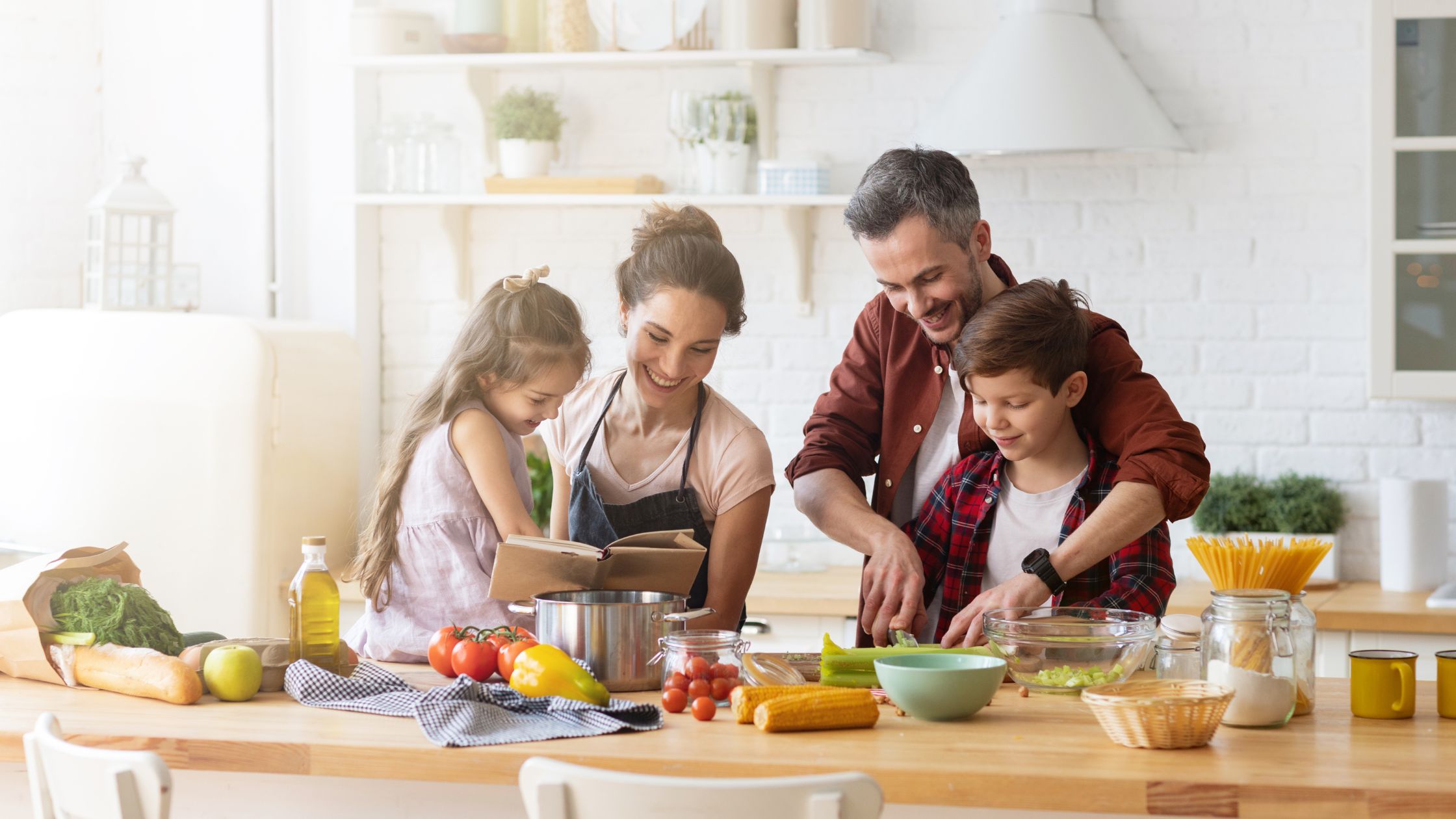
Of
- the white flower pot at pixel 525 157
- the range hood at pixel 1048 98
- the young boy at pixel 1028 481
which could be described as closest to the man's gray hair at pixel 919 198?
the young boy at pixel 1028 481

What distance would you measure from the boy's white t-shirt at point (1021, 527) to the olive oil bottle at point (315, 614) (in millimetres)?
977

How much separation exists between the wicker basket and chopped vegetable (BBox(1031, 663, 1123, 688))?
0.19m

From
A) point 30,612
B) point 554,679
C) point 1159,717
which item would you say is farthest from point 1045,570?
point 30,612

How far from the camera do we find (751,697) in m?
1.73

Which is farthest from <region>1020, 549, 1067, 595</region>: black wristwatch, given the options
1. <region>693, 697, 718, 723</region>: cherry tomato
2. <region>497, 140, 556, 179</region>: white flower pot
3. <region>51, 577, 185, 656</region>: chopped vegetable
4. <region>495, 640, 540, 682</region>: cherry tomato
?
<region>497, 140, 556, 179</region>: white flower pot

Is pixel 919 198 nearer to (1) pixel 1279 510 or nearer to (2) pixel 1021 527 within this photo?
(2) pixel 1021 527

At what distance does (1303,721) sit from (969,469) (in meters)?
0.71

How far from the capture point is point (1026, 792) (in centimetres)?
150

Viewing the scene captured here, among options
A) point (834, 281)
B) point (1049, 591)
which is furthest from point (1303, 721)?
point (834, 281)

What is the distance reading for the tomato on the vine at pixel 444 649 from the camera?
1.94 m

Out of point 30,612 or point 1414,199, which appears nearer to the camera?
point 30,612

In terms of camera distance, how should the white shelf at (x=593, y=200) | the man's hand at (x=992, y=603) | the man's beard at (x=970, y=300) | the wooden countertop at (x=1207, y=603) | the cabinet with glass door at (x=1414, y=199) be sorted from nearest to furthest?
the man's hand at (x=992, y=603) < the man's beard at (x=970, y=300) < the wooden countertop at (x=1207, y=603) < the cabinet with glass door at (x=1414, y=199) < the white shelf at (x=593, y=200)

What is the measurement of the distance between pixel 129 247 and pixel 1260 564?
122 inches

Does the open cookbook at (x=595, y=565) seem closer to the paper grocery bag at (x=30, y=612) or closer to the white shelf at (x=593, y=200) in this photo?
the paper grocery bag at (x=30, y=612)
